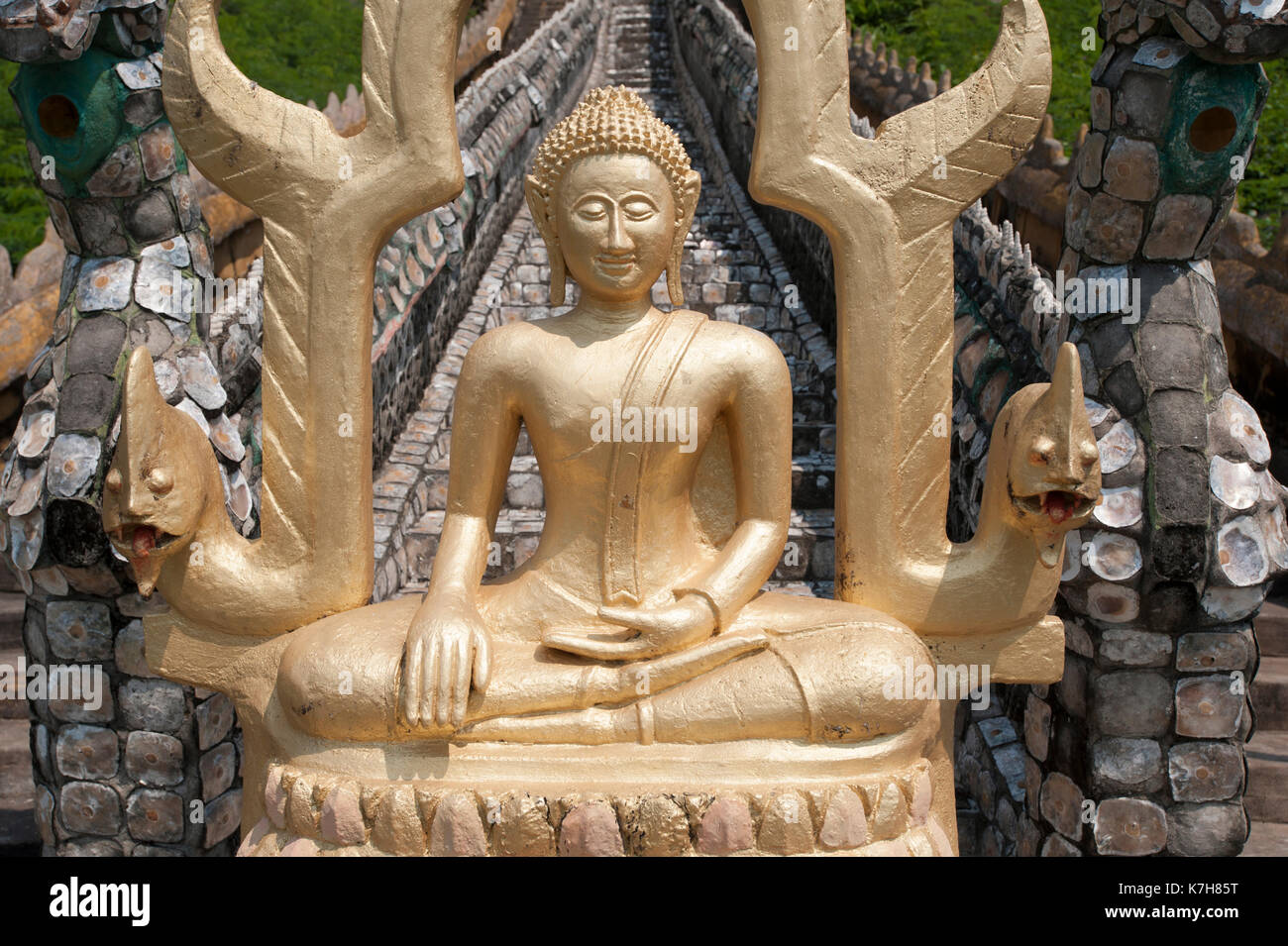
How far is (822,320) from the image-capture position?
8930mm

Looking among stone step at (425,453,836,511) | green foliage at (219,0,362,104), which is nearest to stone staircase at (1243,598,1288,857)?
stone step at (425,453,836,511)

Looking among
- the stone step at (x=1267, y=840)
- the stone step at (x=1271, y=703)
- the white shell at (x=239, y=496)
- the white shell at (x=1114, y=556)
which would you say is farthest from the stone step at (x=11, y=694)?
the stone step at (x=1271, y=703)

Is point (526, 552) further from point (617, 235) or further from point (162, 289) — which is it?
point (617, 235)

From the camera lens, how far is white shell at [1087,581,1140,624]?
197 inches

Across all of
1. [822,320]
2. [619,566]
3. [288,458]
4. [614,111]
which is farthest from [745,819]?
[822,320]

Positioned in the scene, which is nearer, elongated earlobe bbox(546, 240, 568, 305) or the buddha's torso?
the buddha's torso

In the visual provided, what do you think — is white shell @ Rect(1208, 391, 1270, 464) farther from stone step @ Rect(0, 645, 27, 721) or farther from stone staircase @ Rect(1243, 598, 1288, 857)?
stone step @ Rect(0, 645, 27, 721)

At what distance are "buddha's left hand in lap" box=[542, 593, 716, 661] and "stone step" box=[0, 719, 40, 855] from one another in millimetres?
3568

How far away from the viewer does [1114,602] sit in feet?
16.5

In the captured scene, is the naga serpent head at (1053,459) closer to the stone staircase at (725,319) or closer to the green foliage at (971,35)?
the stone staircase at (725,319)

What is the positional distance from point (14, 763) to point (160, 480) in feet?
12.7

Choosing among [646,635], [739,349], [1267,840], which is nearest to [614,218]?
[739,349]

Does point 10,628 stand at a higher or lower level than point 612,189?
lower

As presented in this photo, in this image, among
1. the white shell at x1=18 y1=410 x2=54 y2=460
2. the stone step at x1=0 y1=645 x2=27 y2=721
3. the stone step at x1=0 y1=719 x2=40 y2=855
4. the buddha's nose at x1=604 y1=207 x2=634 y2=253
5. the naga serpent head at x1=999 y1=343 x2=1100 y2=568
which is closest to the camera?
the naga serpent head at x1=999 y1=343 x2=1100 y2=568
